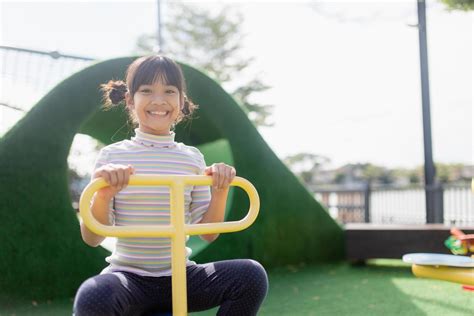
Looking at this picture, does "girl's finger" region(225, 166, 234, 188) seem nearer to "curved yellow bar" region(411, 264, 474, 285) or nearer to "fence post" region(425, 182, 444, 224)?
"curved yellow bar" region(411, 264, 474, 285)

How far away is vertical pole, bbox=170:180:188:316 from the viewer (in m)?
1.36

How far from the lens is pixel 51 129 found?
362 centimetres

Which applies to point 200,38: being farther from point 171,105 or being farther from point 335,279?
point 171,105

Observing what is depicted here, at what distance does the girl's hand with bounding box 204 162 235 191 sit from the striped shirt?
222mm

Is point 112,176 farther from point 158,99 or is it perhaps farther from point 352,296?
point 352,296

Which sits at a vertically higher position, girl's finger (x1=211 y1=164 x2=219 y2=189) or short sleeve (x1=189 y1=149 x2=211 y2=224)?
girl's finger (x1=211 y1=164 x2=219 y2=189)

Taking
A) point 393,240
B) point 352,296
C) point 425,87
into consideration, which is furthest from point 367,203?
point 352,296

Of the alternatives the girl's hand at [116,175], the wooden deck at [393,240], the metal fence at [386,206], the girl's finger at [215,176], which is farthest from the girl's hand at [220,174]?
the metal fence at [386,206]

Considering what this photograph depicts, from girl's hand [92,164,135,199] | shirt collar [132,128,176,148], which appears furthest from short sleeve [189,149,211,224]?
girl's hand [92,164,135,199]

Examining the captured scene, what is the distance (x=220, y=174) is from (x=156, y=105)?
332 millimetres

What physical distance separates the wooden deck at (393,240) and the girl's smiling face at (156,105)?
3613 mm

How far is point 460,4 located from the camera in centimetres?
575

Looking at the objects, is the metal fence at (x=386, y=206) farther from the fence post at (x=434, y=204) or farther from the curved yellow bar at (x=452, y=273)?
the curved yellow bar at (x=452, y=273)

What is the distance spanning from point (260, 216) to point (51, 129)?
177cm
